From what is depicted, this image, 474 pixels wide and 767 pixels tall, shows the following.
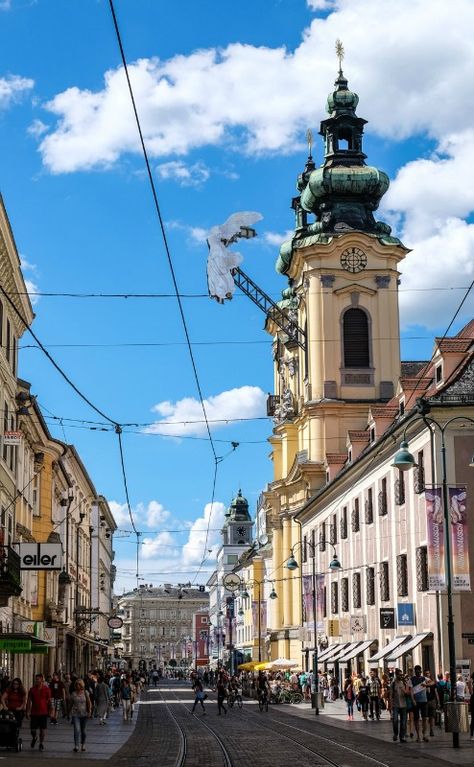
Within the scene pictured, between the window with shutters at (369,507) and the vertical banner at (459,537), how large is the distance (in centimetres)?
1552

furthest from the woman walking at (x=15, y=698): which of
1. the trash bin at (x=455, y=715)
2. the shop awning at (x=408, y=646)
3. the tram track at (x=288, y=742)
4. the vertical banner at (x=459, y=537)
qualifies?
the shop awning at (x=408, y=646)

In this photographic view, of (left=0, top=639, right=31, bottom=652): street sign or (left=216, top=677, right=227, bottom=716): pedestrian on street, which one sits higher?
(left=0, top=639, right=31, bottom=652): street sign

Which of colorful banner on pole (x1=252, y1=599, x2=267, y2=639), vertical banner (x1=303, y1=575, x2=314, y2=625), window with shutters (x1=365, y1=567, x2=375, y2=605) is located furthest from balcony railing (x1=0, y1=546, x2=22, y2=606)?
colorful banner on pole (x1=252, y1=599, x2=267, y2=639)

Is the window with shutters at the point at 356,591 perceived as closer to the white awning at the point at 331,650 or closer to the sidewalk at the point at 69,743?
the white awning at the point at 331,650

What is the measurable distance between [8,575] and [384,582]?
21.5 metres

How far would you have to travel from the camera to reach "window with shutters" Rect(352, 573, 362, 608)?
188 ft

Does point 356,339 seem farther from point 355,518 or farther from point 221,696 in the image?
point 221,696

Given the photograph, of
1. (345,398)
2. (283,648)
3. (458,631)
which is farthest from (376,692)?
(283,648)

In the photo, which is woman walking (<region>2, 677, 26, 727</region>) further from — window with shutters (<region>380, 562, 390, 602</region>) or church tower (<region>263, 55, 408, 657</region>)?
church tower (<region>263, 55, 408, 657</region>)

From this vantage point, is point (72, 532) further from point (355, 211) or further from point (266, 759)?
point (266, 759)

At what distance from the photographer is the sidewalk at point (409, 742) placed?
1041 inches

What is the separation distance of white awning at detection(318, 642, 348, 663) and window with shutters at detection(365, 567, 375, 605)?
5812 millimetres

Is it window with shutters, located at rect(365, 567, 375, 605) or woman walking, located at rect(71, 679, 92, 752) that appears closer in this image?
woman walking, located at rect(71, 679, 92, 752)

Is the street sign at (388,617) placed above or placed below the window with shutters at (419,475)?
below
